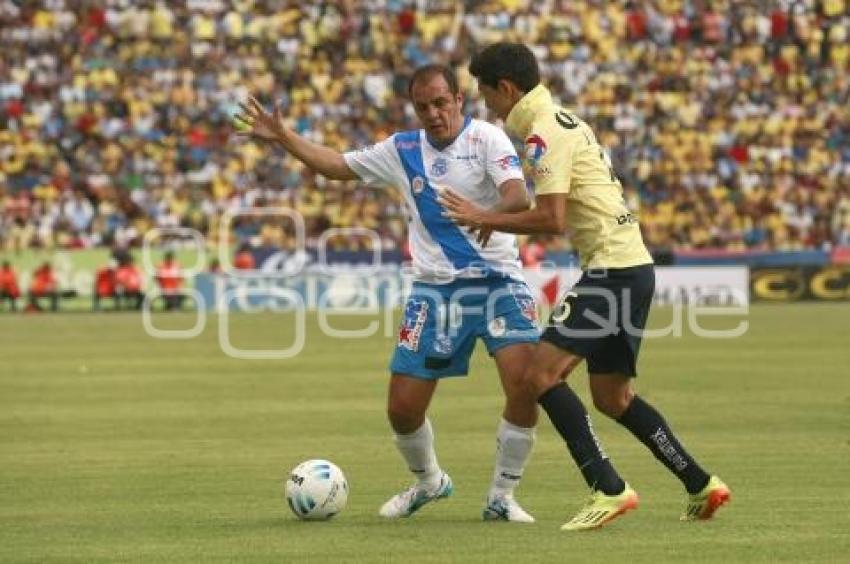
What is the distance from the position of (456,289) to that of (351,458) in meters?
3.90

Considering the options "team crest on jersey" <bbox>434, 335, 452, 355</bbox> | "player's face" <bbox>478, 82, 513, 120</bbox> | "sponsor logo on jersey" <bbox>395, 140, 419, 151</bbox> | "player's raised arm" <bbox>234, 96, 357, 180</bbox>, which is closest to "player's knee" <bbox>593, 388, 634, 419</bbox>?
"team crest on jersey" <bbox>434, 335, 452, 355</bbox>

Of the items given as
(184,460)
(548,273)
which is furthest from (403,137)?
(548,273)

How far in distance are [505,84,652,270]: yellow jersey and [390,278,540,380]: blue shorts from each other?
0.52 metres

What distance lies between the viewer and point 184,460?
1433 centimetres

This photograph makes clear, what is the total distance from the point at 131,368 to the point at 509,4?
83.0 ft

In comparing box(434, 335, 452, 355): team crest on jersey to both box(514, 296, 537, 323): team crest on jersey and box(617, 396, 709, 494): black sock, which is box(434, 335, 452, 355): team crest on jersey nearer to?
box(514, 296, 537, 323): team crest on jersey

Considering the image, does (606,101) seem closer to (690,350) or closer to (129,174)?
(129,174)

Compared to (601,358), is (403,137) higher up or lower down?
higher up

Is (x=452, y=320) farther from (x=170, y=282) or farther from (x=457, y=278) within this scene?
(x=170, y=282)

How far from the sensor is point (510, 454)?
421 inches

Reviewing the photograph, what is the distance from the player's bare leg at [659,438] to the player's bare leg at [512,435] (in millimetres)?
361

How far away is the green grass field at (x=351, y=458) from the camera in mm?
9719

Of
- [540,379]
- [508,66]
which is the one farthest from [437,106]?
[540,379]

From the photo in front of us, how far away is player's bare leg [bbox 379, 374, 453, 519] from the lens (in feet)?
35.5
